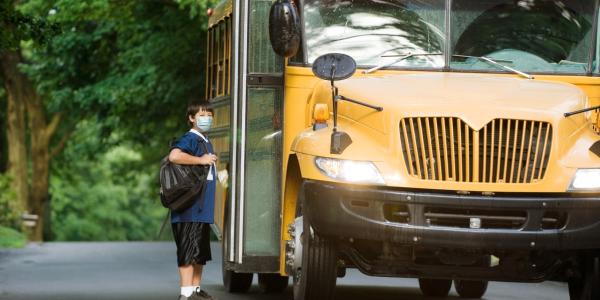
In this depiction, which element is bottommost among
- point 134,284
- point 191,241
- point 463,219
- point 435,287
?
point 134,284

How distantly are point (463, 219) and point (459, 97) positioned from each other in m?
0.87

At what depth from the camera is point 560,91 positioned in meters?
10.6

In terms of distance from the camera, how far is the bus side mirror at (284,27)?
1040 centimetres

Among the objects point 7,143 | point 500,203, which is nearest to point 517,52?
point 500,203

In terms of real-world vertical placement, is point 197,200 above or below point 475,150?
below

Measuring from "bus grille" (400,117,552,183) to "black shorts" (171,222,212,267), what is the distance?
9.27 feet

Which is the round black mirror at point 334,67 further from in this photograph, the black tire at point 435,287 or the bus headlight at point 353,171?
the black tire at point 435,287

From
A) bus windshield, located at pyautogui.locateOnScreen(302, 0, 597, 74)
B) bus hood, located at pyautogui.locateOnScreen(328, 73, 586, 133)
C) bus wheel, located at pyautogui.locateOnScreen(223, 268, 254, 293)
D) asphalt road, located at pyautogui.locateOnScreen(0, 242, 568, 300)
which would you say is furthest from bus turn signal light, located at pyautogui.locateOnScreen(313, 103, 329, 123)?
bus wheel, located at pyautogui.locateOnScreen(223, 268, 254, 293)

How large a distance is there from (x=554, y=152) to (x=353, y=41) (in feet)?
6.62

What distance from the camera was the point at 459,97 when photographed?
10.2 metres

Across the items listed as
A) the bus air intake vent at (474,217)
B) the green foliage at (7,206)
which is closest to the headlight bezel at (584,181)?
the bus air intake vent at (474,217)

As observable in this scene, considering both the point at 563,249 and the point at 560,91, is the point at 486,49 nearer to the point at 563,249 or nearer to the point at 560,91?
the point at 560,91

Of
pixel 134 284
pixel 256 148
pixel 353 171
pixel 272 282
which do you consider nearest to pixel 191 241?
pixel 256 148

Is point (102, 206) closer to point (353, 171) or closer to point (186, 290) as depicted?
point (186, 290)
